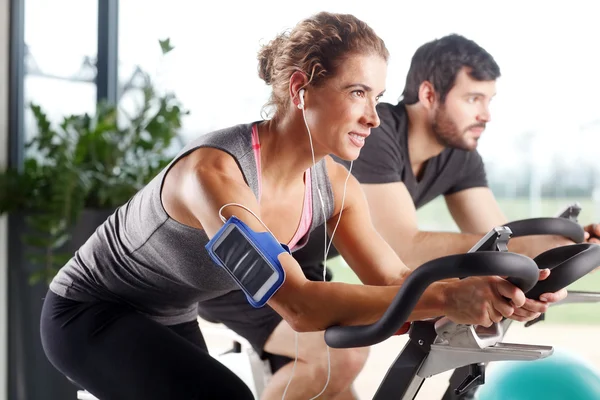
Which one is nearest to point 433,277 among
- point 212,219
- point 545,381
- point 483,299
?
point 483,299

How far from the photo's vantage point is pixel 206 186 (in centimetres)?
120

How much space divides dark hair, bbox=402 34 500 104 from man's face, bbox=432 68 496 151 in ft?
0.06

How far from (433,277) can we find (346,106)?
0.44m

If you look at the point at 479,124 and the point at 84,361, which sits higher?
the point at 479,124

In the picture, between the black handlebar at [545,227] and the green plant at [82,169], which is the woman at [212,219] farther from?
the green plant at [82,169]

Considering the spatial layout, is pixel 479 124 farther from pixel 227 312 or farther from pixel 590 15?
pixel 590 15

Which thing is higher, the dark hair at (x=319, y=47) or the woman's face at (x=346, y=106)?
the dark hair at (x=319, y=47)

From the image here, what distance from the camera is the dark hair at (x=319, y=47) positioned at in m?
1.36

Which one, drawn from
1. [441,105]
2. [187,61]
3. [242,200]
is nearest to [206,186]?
[242,200]

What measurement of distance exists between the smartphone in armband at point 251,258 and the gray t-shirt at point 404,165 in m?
0.96

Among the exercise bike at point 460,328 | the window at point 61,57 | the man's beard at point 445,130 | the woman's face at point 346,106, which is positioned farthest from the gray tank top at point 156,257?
the window at point 61,57

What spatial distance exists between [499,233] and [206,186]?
1.45 feet

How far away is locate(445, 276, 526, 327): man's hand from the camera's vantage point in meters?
1.01

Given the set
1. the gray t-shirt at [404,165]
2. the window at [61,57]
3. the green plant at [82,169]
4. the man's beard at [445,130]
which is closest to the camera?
the gray t-shirt at [404,165]
